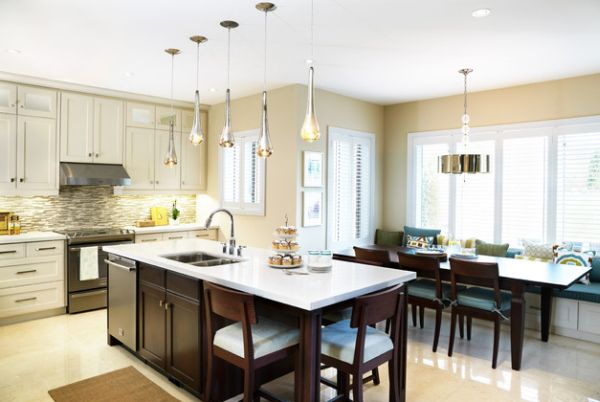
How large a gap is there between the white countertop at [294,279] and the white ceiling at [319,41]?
6.05 ft

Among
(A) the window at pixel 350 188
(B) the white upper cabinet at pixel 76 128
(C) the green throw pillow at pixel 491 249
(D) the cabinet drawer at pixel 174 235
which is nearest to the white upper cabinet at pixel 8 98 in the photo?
(B) the white upper cabinet at pixel 76 128

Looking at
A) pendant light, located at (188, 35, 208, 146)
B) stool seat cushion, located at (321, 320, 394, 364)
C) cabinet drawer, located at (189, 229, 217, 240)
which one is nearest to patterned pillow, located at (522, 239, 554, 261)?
stool seat cushion, located at (321, 320, 394, 364)

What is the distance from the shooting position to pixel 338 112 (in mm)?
5621

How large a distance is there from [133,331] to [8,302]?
2.01 metres

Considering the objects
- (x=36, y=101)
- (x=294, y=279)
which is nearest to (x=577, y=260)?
(x=294, y=279)

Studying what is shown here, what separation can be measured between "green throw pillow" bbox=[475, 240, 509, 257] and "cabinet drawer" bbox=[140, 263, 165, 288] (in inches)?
146

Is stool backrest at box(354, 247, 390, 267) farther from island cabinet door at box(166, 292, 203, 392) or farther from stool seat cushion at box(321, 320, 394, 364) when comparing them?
island cabinet door at box(166, 292, 203, 392)

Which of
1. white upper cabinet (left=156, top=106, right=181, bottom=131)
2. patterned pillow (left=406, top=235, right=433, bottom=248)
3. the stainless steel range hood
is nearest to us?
patterned pillow (left=406, top=235, right=433, bottom=248)

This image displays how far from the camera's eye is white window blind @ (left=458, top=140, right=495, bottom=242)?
5.36 meters

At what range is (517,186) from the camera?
16.8ft

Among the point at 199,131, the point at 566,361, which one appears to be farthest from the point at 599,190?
the point at 199,131

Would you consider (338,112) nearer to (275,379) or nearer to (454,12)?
(454,12)

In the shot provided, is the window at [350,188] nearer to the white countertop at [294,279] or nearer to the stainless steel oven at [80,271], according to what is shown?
the white countertop at [294,279]

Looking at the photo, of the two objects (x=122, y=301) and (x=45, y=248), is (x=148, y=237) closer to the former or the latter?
(x=45, y=248)
